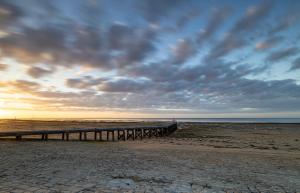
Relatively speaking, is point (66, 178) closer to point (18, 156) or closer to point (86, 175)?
point (86, 175)

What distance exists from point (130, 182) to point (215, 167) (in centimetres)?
446

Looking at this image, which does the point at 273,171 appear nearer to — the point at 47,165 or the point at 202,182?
the point at 202,182

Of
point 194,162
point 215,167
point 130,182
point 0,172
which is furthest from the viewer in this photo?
point 194,162

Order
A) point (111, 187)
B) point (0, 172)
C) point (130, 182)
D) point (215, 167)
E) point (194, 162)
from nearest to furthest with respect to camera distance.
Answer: point (111, 187) → point (130, 182) → point (0, 172) → point (215, 167) → point (194, 162)

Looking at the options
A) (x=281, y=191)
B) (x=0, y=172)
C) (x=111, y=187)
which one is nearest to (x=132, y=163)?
(x=111, y=187)

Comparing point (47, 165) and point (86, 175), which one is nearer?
point (86, 175)

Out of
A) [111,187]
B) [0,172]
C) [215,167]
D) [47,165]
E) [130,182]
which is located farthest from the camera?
[215,167]

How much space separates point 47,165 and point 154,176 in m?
4.51

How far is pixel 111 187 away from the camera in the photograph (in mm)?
6715

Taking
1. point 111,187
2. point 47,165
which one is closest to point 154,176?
point 111,187

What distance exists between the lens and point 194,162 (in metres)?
11.2

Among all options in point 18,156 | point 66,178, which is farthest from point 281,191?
point 18,156

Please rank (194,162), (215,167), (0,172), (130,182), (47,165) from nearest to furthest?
(130,182) < (0,172) < (47,165) < (215,167) < (194,162)

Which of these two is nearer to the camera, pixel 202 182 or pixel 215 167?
pixel 202 182
